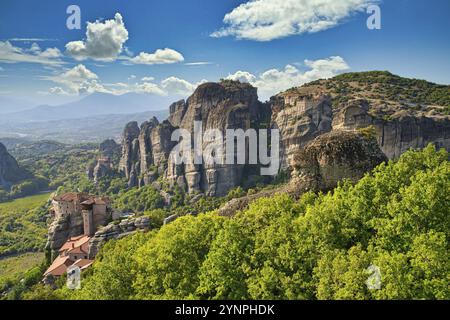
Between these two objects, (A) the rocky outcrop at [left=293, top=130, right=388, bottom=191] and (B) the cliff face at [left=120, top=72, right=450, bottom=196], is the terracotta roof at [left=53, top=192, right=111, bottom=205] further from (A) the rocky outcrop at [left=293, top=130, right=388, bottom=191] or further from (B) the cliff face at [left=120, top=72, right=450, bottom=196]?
(A) the rocky outcrop at [left=293, top=130, right=388, bottom=191]

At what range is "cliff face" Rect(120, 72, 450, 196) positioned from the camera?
76.2m

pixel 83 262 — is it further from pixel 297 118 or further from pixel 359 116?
pixel 297 118

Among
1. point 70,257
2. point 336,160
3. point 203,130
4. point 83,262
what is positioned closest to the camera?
point 336,160

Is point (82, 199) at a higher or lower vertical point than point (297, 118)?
lower

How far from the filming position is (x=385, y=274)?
14.5 m

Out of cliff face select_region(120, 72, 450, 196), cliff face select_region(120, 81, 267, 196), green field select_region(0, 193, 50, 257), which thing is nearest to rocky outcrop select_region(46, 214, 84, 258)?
cliff face select_region(120, 72, 450, 196)

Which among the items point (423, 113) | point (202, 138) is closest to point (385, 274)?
point (423, 113)

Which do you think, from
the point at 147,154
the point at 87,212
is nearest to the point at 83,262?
the point at 87,212

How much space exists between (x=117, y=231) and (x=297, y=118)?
59.7 meters

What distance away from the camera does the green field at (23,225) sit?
334 ft

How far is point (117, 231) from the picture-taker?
46.7m

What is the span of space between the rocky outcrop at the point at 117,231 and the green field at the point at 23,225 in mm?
57545

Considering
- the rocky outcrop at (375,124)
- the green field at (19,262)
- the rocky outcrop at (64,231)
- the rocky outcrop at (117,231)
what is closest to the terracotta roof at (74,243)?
the rocky outcrop at (64,231)

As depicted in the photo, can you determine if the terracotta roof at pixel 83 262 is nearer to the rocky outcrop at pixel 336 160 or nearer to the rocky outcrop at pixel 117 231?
the rocky outcrop at pixel 117 231
